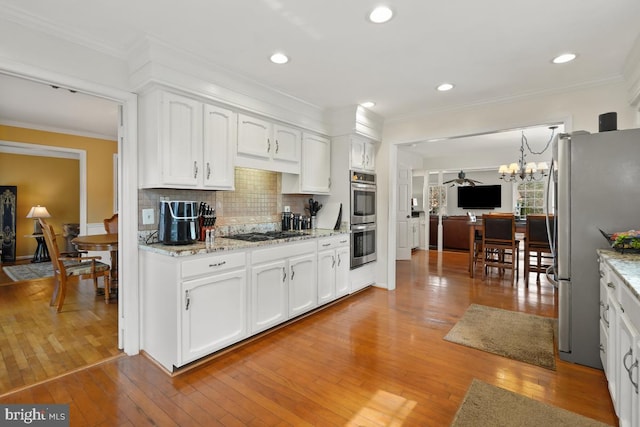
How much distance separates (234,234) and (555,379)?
2.95 metres

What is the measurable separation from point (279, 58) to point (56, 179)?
23.3ft

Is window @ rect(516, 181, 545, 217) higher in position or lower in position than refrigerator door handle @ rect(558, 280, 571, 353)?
higher

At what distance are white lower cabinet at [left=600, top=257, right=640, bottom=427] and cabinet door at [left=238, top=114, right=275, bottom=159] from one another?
9.27 feet

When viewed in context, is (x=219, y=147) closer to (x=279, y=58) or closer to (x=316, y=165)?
(x=279, y=58)

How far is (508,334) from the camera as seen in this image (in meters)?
2.97

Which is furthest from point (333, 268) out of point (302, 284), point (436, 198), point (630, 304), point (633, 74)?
point (436, 198)

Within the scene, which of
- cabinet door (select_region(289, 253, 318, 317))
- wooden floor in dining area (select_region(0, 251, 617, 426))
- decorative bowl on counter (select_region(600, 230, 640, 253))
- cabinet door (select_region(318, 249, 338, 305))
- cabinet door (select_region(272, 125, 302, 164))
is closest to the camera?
wooden floor in dining area (select_region(0, 251, 617, 426))

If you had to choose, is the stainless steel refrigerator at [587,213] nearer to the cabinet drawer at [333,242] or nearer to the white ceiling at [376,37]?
the white ceiling at [376,37]

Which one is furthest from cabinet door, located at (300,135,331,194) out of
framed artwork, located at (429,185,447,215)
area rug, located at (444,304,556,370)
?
framed artwork, located at (429,185,447,215)

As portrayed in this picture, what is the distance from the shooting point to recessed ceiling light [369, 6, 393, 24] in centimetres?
197

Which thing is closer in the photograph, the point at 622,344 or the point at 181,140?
the point at 622,344

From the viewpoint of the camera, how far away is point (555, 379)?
7.25ft

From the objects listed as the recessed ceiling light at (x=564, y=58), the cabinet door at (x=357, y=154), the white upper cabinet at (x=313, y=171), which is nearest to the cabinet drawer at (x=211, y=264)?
the white upper cabinet at (x=313, y=171)

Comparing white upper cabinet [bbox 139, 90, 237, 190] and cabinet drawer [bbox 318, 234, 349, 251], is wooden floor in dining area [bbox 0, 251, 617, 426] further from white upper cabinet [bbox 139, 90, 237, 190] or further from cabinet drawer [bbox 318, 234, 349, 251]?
white upper cabinet [bbox 139, 90, 237, 190]
